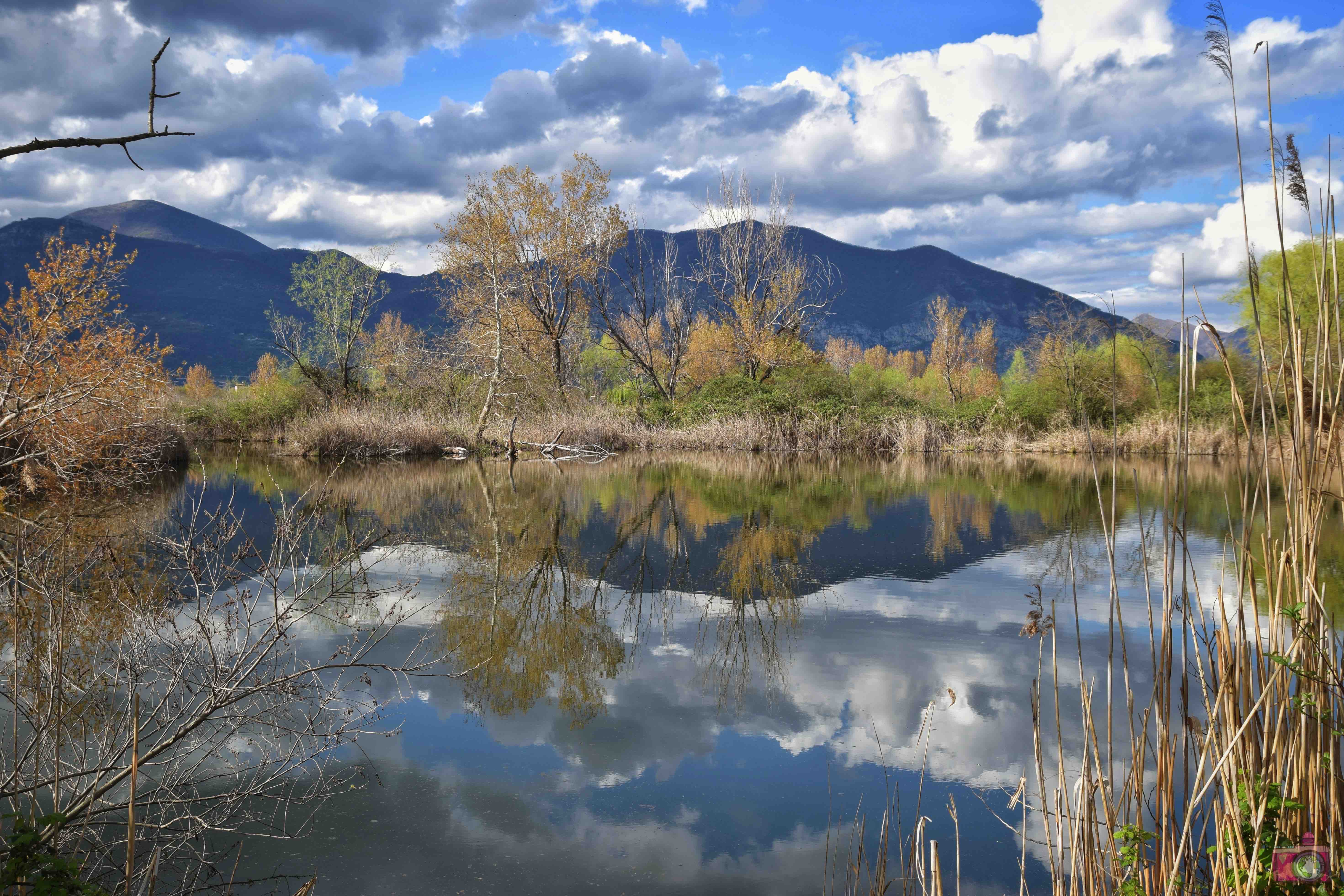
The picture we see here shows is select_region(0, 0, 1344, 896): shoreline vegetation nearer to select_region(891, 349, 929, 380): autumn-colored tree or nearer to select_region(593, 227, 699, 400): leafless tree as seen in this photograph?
select_region(593, 227, 699, 400): leafless tree

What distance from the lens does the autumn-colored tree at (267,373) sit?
28953mm

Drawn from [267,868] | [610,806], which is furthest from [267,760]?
[610,806]

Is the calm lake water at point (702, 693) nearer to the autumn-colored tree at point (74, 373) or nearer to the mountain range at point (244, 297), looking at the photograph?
the autumn-colored tree at point (74, 373)

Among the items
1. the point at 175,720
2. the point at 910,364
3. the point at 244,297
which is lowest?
the point at 175,720

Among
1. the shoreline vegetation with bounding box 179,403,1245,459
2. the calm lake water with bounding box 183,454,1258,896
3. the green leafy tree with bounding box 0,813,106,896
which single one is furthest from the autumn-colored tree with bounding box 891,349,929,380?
the green leafy tree with bounding box 0,813,106,896

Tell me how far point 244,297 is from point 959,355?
155 m

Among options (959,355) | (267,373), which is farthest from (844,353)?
(267,373)

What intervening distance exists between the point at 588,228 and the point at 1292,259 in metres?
25.4

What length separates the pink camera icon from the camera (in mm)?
1723

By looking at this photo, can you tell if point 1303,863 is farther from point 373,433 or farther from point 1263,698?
point 373,433

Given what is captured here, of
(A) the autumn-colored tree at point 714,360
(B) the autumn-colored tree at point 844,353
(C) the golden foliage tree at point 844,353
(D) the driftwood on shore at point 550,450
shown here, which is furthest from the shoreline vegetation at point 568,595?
(B) the autumn-colored tree at point 844,353

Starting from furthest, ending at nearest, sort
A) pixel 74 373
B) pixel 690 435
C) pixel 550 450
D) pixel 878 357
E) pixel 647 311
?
pixel 878 357 < pixel 647 311 < pixel 690 435 < pixel 550 450 < pixel 74 373

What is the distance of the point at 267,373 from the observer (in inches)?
2512

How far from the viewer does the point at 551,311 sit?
29953mm
